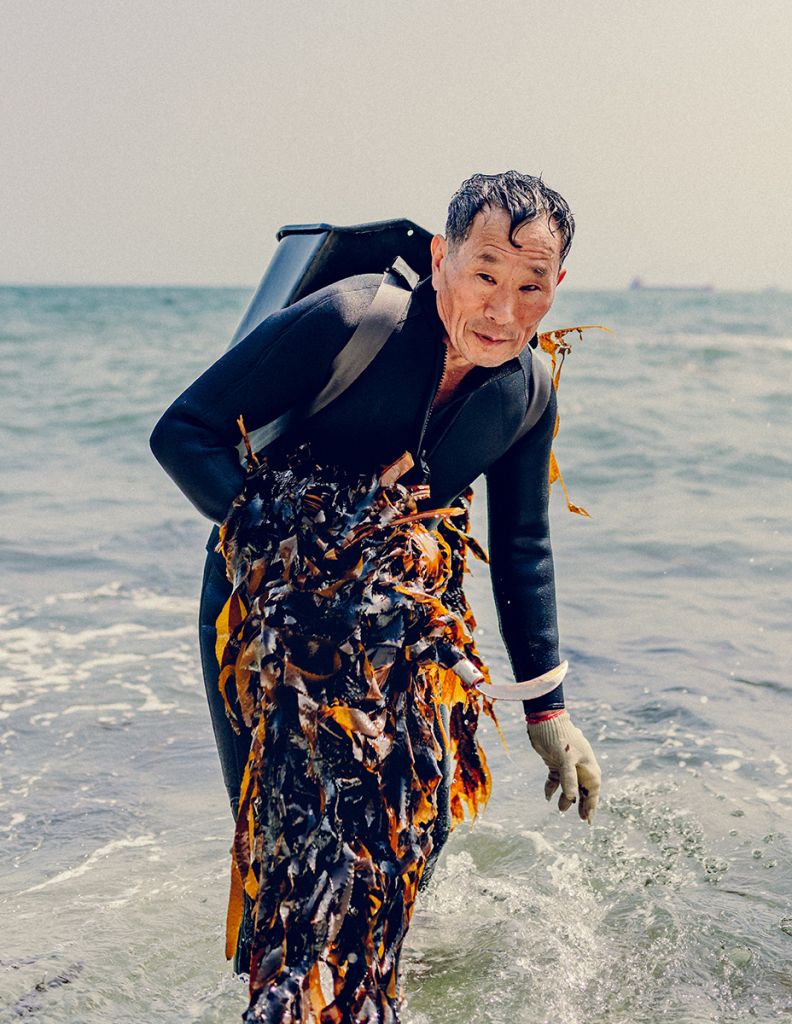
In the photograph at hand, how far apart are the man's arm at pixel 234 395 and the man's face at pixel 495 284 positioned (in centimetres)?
23

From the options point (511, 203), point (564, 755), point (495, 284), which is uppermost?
point (511, 203)

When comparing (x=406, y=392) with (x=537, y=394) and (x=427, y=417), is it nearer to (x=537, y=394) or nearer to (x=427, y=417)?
(x=427, y=417)

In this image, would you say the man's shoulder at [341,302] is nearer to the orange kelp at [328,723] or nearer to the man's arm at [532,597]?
the orange kelp at [328,723]

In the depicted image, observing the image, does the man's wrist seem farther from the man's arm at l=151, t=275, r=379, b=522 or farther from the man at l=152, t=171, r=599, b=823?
the man's arm at l=151, t=275, r=379, b=522

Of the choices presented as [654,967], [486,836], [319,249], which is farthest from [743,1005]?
[319,249]

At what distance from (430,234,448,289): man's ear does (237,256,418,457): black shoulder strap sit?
0.23 feet

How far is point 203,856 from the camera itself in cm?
363

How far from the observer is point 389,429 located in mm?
2301

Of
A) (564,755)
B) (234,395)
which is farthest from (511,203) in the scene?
(564,755)

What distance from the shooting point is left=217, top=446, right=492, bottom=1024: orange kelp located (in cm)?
213

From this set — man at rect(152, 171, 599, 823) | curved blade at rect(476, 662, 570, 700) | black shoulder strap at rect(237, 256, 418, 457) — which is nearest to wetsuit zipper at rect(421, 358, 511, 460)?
man at rect(152, 171, 599, 823)

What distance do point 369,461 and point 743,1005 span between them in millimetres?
1586

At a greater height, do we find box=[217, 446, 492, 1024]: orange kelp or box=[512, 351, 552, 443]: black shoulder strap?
box=[512, 351, 552, 443]: black shoulder strap

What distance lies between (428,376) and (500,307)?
191 millimetres
